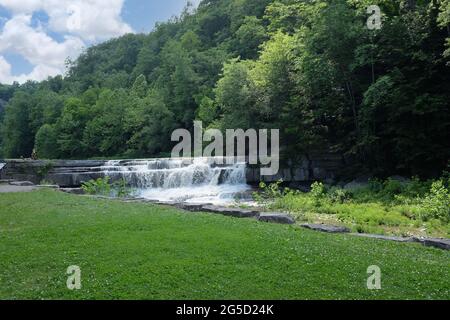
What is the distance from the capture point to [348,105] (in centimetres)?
2670

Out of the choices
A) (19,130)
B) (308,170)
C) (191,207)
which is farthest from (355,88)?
(19,130)

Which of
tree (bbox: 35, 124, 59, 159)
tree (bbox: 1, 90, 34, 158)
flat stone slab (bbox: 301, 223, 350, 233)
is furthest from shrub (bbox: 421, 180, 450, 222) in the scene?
tree (bbox: 1, 90, 34, 158)

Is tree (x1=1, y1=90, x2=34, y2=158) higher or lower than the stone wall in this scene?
higher

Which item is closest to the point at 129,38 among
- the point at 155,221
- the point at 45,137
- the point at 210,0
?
the point at 210,0

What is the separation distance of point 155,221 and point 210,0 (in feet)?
297

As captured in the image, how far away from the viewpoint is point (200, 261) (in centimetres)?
686

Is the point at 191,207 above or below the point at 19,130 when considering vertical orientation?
below

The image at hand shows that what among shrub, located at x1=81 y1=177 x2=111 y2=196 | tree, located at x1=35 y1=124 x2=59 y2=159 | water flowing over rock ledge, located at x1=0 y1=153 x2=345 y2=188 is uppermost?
tree, located at x1=35 y1=124 x2=59 y2=159

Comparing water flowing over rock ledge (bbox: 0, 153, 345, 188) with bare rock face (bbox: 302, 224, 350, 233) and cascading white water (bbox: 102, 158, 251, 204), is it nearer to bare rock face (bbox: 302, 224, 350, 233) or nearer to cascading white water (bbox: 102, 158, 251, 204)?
cascading white water (bbox: 102, 158, 251, 204)

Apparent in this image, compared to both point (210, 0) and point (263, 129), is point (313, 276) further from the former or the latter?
point (210, 0)

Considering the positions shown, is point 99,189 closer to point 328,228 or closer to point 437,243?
point 328,228

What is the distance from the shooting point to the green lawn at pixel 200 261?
5.77 metres

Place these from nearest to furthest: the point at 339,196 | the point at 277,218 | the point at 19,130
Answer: the point at 277,218 → the point at 339,196 → the point at 19,130

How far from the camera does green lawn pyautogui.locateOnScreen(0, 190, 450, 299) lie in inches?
227
